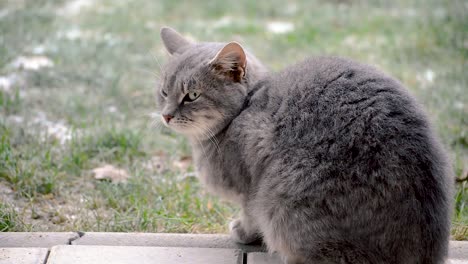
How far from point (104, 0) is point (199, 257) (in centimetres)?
496

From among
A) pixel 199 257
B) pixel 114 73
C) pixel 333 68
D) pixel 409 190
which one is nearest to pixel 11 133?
pixel 114 73

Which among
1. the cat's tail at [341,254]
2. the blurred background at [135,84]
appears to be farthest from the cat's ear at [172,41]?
the cat's tail at [341,254]

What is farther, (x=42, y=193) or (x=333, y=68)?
(x=42, y=193)

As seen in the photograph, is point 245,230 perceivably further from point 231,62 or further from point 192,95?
point 231,62

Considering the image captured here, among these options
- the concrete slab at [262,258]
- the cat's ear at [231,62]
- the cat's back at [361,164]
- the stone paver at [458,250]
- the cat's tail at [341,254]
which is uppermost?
the cat's ear at [231,62]

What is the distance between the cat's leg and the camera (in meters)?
2.99

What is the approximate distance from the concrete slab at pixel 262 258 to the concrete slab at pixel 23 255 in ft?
3.10

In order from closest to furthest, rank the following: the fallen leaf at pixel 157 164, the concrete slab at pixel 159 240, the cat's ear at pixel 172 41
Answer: the concrete slab at pixel 159 240, the cat's ear at pixel 172 41, the fallen leaf at pixel 157 164

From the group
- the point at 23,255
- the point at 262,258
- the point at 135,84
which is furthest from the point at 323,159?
the point at 135,84

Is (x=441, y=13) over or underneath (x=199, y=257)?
over

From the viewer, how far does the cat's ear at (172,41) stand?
3.42 meters

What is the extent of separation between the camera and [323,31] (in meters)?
6.19

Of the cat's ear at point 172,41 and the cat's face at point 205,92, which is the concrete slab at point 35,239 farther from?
the cat's ear at point 172,41

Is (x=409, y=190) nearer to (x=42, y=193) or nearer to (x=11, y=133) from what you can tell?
(x=42, y=193)
